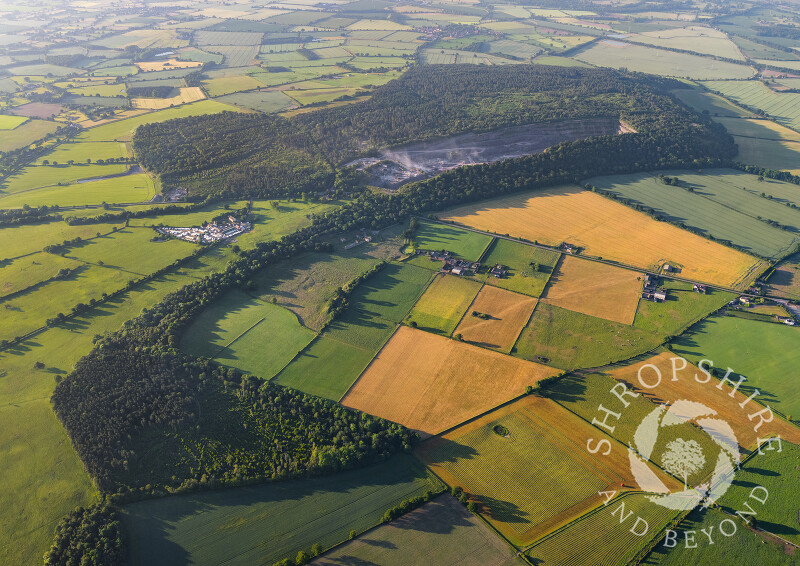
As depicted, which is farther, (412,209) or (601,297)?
(412,209)

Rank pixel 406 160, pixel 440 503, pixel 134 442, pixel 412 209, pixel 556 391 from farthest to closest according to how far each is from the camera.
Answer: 1. pixel 406 160
2. pixel 412 209
3. pixel 556 391
4. pixel 134 442
5. pixel 440 503

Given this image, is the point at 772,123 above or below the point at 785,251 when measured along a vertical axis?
above

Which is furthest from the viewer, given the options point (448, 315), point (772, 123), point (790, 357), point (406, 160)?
point (772, 123)

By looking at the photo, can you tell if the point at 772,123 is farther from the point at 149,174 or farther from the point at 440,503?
the point at 149,174

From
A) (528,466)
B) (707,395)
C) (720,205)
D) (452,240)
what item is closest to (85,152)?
(452,240)

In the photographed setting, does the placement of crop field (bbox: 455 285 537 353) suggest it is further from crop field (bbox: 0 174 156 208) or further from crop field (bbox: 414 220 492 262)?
crop field (bbox: 0 174 156 208)

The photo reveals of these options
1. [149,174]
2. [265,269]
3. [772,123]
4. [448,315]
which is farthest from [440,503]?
[772,123]

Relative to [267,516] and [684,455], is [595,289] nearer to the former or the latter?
[684,455]

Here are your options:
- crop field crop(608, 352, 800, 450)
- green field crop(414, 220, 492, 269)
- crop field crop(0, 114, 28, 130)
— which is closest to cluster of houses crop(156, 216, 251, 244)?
green field crop(414, 220, 492, 269)
